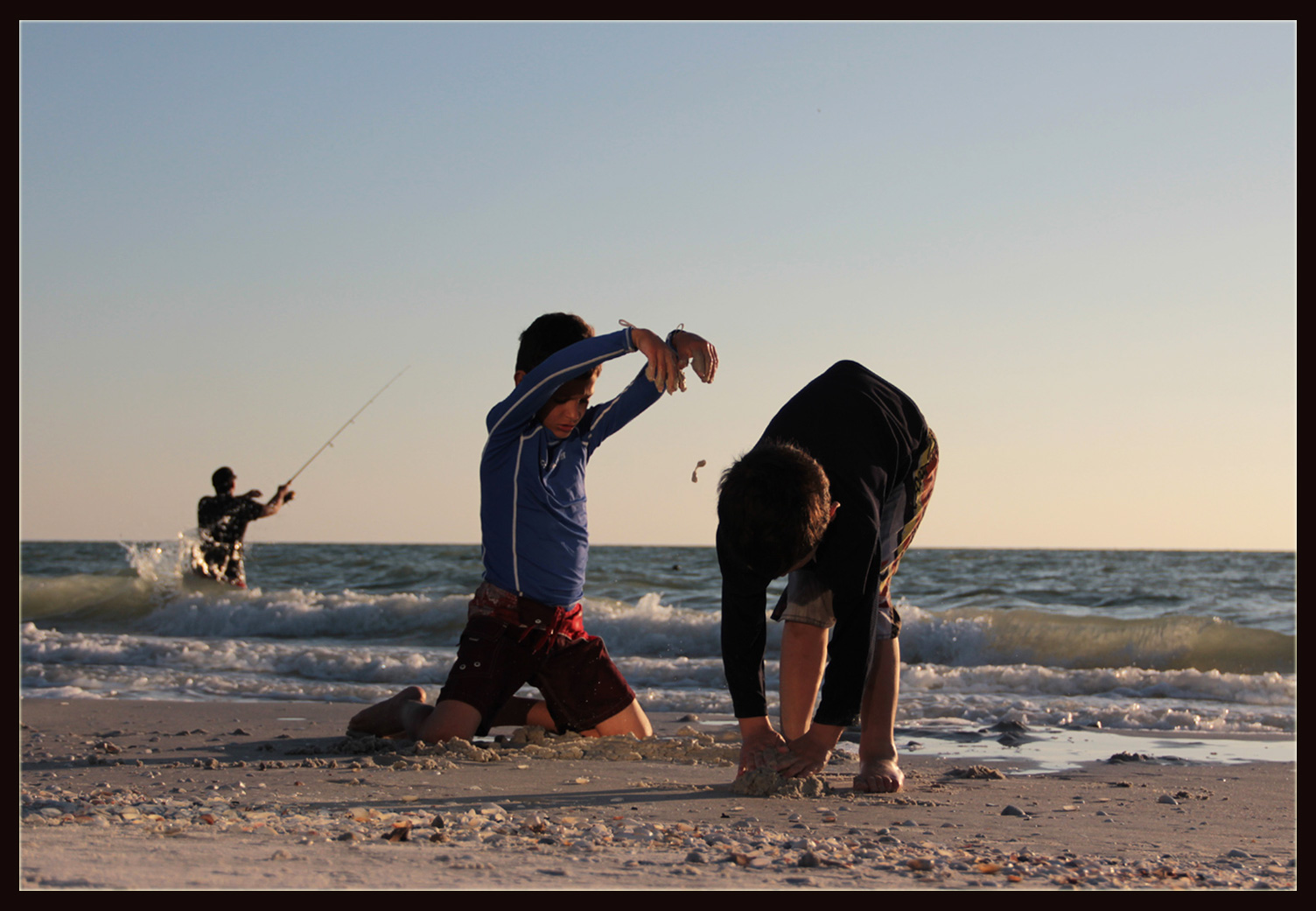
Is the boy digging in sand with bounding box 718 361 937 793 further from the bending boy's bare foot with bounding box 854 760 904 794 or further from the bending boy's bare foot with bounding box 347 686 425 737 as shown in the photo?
the bending boy's bare foot with bounding box 347 686 425 737

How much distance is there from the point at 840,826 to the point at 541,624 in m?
1.45

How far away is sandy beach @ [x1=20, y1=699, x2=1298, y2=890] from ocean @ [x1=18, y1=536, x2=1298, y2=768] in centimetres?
138

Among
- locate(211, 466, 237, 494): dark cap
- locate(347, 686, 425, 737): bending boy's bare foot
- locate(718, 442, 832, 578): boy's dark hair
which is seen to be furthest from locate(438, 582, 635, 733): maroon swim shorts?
locate(211, 466, 237, 494): dark cap

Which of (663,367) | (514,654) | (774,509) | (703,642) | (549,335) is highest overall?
(549,335)

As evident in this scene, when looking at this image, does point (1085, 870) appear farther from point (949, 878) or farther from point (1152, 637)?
point (1152, 637)

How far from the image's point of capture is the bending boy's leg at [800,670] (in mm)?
2701

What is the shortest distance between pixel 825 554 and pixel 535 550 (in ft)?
4.73

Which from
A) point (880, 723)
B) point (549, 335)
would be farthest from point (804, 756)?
point (549, 335)

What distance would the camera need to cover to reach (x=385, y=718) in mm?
4062

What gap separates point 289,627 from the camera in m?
11.8

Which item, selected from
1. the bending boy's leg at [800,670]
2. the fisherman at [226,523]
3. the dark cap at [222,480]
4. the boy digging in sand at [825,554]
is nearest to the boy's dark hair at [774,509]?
the boy digging in sand at [825,554]

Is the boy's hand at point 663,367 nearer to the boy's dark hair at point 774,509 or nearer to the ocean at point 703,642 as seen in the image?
the boy's dark hair at point 774,509

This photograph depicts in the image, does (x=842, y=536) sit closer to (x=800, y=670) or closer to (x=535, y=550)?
(x=800, y=670)

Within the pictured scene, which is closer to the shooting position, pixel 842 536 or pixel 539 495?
pixel 842 536
